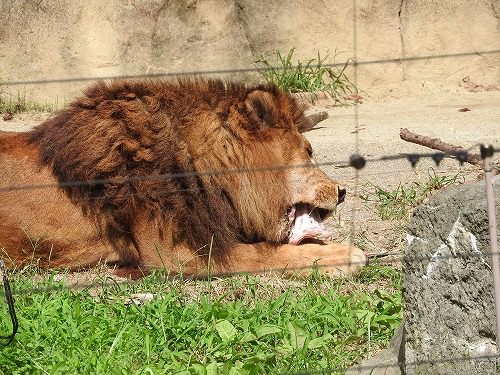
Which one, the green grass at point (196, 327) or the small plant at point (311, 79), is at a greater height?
the small plant at point (311, 79)

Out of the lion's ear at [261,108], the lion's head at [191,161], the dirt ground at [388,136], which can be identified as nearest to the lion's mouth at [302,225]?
the lion's head at [191,161]

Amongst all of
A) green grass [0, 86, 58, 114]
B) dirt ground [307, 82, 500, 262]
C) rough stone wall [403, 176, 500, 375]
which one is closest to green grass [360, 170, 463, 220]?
dirt ground [307, 82, 500, 262]

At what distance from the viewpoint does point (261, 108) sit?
519 cm

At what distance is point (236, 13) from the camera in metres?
10.8

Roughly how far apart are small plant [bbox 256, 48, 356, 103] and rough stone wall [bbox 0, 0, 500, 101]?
0.86 feet

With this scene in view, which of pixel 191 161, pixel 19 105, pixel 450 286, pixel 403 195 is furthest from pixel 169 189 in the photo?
pixel 19 105

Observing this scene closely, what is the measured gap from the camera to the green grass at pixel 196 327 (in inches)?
146

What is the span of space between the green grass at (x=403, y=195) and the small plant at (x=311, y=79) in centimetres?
360

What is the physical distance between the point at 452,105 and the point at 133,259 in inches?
225

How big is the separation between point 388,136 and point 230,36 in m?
3.21

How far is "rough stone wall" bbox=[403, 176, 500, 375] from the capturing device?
3.07 meters

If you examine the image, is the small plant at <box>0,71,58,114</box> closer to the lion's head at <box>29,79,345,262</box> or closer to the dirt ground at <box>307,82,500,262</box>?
the dirt ground at <box>307,82,500,262</box>

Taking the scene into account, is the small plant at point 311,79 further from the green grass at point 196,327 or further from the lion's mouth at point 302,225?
the green grass at point 196,327

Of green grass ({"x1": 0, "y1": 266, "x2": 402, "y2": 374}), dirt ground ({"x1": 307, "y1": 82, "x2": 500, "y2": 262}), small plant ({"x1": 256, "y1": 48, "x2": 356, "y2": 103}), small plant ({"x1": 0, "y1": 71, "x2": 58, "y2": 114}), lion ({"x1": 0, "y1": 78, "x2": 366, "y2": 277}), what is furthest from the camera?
small plant ({"x1": 256, "y1": 48, "x2": 356, "y2": 103})
